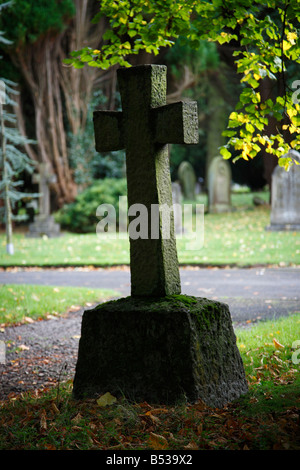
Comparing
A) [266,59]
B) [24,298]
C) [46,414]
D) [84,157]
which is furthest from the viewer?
[84,157]

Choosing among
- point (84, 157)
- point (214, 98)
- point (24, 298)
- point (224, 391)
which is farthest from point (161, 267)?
point (214, 98)

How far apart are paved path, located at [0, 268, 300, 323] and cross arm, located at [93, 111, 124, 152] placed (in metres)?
3.34

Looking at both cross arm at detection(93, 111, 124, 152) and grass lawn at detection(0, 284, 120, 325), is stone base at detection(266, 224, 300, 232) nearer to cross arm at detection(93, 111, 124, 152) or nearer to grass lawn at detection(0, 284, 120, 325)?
grass lawn at detection(0, 284, 120, 325)

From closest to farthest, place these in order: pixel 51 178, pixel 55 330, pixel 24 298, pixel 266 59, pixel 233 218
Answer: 1. pixel 266 59
2. pixel 55 330
3. pixel 24 298
4. pixel 51 178
5. pixel 233 218

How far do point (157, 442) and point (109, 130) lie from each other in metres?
2.44

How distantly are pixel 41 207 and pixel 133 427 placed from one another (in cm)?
1806

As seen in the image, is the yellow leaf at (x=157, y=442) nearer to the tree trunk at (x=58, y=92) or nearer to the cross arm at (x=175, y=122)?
the cross arm at (x=175, y=122)

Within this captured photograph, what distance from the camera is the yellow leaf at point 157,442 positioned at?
296 cm

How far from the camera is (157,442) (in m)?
3.01

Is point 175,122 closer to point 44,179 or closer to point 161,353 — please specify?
point 161,353

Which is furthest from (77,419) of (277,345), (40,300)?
(40,300)

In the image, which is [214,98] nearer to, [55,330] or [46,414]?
[55,330]

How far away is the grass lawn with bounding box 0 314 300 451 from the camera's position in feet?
9.77

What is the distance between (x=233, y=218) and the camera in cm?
2217
